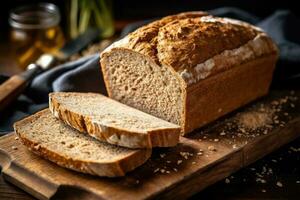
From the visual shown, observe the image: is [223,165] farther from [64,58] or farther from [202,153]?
[64,58]

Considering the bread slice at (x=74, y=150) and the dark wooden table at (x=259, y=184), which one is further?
the dark wooden table at (x=259, y=184)

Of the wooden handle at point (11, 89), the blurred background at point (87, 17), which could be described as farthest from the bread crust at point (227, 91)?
the blurred background at point (87, 17)

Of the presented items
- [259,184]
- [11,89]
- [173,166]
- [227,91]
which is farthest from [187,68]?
[11,89]

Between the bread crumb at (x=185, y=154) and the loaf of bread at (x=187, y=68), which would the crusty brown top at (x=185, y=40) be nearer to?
the loaf of bread at (x=187, y=68)

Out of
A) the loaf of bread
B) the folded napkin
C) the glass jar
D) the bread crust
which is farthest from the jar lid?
the bread crust

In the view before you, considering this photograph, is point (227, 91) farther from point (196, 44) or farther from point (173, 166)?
point (173, 166)

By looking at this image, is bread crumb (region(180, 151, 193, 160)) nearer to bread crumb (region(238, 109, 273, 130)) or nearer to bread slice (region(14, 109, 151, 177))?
bread slice (region(14, 109, 151, 177))
